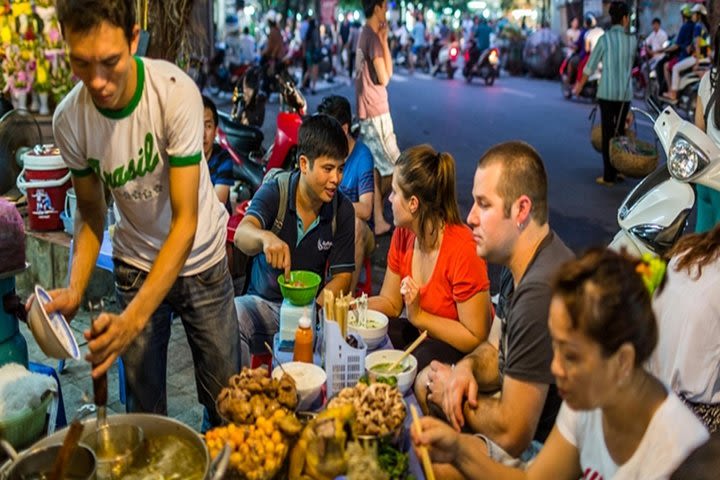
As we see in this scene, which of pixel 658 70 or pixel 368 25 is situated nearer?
pixel 368 25

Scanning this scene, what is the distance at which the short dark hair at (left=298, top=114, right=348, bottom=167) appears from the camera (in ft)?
11.6

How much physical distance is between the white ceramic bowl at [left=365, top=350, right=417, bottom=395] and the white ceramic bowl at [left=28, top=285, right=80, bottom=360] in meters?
1.00

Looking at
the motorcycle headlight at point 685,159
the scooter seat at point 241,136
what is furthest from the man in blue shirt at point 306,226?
the scooter seat at point 241,136

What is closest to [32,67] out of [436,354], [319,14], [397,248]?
[397,248]

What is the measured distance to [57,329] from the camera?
2.12 meters

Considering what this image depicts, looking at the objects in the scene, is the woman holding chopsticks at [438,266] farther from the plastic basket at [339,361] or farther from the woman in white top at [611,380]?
the woman in white top at [611,380]

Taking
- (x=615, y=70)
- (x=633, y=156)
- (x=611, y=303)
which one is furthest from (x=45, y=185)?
(x=615, y=70)

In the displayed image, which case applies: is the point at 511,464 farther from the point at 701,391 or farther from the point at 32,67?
the point at 32,67

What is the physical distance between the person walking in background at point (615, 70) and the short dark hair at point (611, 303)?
7459 millimetres

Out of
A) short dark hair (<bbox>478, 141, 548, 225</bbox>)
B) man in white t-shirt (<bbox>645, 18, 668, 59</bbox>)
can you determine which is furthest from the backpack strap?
man in white t-shirt (<bbox>645, 18, 668, 59</bbox>)

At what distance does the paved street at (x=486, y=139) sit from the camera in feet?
14.7

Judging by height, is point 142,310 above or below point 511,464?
above

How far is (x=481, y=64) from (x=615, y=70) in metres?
12.8

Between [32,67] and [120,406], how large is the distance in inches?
194
